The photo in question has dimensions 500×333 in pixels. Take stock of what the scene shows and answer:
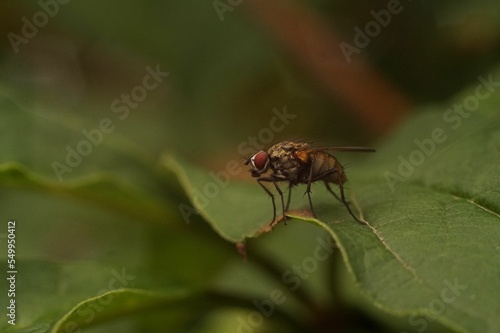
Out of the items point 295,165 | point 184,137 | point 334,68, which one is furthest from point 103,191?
point 184,137

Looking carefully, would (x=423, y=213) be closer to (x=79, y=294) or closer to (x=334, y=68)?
(x=79, y=294)

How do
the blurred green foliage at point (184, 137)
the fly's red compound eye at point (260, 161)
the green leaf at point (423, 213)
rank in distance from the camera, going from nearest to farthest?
the green leaf at point (423, 213) → the blurred green foliage at point (184, 137) → the fly's red compound eye at point (260, 161)

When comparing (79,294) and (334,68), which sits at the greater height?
(79,294)

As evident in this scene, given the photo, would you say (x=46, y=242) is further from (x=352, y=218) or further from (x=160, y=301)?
(x=352, y=218)

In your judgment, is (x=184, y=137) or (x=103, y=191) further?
(x=184, y=137)

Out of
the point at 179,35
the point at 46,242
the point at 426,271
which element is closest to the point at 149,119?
the point at 179,35

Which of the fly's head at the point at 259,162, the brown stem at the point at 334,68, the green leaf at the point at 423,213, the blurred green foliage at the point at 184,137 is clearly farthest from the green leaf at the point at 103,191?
the brown stem at the point at 334,68

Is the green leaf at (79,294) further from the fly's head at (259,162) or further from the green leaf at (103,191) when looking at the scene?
the fly's head at (259,162)

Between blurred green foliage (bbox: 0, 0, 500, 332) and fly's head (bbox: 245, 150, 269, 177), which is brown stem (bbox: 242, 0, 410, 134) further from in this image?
fly's head (bbox: 245, 150, 269, 177)
